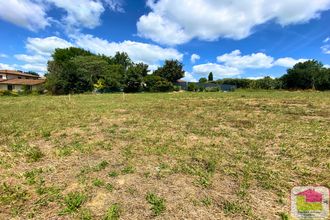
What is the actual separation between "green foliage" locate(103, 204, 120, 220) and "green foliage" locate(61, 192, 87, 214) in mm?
404

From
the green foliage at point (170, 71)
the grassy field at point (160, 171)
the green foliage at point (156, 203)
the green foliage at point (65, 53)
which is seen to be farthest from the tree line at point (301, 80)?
the green foliage at point (156, 203)

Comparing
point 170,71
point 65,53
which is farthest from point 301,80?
point 65,53

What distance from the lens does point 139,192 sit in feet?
Answer: 10.2

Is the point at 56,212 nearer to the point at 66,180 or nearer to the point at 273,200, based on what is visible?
the point at 66,180

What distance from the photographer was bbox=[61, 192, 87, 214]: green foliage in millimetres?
2732

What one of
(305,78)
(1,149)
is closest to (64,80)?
(1,149)

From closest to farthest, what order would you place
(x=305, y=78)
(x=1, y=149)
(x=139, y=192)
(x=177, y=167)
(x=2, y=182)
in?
1. (x=139, y=192)
2. (x=2, y=182)
3. (x=177, y=167)
4. (x=1, y=149)
5. (x=305, y=78)

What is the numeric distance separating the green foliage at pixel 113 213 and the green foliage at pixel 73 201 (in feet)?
1.32

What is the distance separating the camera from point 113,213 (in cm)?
264

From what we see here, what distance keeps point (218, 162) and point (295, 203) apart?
4.87 ft

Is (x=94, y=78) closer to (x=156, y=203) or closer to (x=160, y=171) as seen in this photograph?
(x=160, y=171)

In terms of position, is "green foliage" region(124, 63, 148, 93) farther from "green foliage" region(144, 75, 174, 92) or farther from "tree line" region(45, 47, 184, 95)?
"green foliage" region(144, 75, 174, 92)

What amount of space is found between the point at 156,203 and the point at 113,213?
1.70ft

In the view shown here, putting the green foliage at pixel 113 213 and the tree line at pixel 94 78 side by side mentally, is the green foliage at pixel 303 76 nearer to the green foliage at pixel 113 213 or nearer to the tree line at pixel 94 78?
the tree line at pixel 94 78
